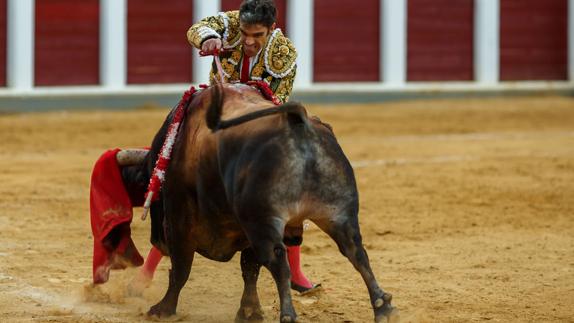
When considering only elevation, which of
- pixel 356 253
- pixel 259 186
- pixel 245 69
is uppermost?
pixel 245 69

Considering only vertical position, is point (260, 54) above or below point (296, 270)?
above

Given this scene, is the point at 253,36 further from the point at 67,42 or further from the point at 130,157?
the point at 67,42

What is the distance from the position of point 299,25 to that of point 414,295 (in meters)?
9.00

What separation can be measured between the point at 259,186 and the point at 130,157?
1.27 m

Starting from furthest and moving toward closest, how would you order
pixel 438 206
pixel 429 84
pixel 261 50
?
1. pixel 429 84
2. pixel 438 206
3. pixel 261 50

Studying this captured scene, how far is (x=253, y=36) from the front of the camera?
14.4 feet

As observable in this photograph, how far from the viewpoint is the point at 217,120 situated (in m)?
4.11

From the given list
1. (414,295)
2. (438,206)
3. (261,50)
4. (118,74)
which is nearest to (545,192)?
(438,206)

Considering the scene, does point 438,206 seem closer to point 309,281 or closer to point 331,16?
point 309,281

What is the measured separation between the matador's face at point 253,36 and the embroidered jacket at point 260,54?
0.06 meters

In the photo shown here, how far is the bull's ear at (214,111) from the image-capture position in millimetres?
4102

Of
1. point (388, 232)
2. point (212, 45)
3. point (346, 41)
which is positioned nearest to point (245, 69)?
point (212, 45)

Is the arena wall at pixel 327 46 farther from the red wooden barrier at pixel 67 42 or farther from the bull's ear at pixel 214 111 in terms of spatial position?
the bull's ear at pixel 214 111

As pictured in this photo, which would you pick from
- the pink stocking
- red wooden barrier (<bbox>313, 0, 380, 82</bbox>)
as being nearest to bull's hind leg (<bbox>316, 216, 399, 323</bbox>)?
the pink stocking
